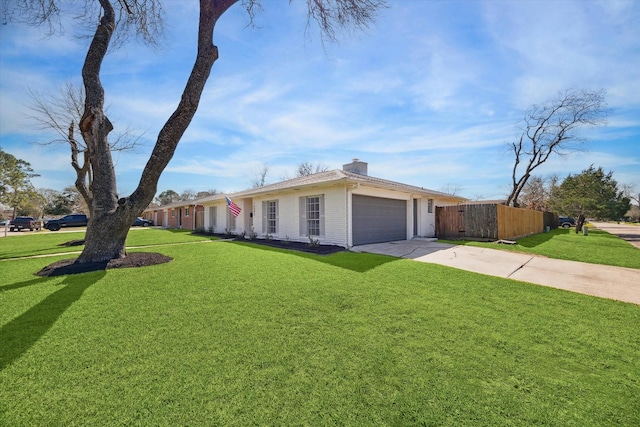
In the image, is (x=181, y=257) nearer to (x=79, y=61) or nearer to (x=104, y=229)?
(x=104, y=229)

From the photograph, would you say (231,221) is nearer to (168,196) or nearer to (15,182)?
(15,182)

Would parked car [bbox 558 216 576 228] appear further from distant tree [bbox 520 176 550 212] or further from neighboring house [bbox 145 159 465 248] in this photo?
neighboring house [bbox 145 159 465 248]

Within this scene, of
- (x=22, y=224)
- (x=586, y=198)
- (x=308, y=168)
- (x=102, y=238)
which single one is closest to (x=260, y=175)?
(x=308, y=168)

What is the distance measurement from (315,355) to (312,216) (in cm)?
867

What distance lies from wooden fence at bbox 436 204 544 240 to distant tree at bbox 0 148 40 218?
4803cm

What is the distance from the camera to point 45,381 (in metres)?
2.22

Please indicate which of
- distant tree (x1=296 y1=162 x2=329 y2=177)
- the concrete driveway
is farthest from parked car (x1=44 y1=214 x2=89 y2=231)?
the concrete driveway

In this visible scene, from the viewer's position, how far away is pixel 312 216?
36.9 feet

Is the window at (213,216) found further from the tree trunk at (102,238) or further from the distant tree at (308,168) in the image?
the distant tree at (308,168)

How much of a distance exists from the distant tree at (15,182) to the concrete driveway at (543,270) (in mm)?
45839

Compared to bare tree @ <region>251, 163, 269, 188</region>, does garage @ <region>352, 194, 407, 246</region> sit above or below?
below

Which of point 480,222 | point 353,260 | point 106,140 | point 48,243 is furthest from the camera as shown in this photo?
point 48,243

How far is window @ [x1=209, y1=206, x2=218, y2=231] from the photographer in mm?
19406

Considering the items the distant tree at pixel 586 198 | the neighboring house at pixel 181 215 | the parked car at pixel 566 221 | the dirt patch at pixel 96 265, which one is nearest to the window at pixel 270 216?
the dirt patch at pixel 96 265
